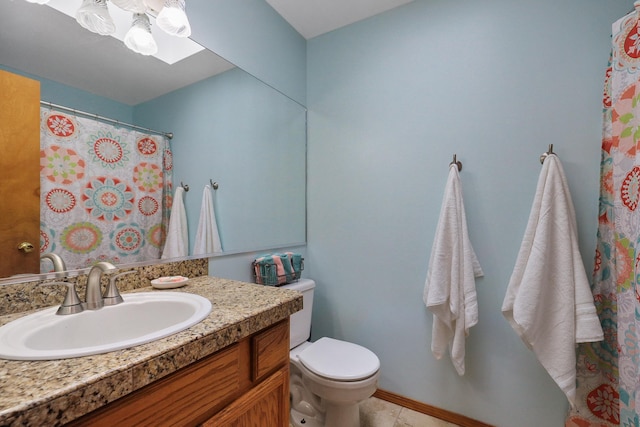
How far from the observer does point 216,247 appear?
1395 millimetres

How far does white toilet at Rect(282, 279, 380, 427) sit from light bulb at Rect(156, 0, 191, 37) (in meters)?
1.39

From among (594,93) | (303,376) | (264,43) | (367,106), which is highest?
(264,43)

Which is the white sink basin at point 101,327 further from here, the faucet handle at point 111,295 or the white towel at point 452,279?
the white towel at point 452,279

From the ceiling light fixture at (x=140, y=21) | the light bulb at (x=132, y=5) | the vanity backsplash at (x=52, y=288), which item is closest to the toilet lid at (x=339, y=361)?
the vanity backsplash at (x=52, y=288)

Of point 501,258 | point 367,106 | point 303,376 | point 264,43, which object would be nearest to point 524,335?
point 501,258

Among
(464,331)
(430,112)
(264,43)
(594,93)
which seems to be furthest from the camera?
(264,43)

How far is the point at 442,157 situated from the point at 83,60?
165cm

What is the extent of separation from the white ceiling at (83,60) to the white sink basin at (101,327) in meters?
0.75

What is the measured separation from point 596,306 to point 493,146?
857 mm

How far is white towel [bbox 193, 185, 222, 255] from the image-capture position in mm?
1307

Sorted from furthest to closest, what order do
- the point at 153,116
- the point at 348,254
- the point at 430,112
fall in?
1. the point at 348,254
2. the point at 430,112
3. the point at 153,116

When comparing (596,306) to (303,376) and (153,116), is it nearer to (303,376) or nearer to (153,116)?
(303,376)

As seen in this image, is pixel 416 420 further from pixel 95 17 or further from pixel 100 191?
pixel 95 17

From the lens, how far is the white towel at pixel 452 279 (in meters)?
1.38
